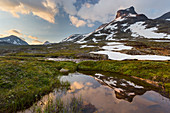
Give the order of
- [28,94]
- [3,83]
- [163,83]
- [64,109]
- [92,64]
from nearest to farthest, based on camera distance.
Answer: [64,109]
[28,94]
[3,83]
[163,83]
[92,64]

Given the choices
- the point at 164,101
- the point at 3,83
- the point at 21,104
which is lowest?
the point at 164,101

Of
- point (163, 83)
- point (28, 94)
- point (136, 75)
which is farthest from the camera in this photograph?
point (136, 75)

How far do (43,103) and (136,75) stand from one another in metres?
23.3

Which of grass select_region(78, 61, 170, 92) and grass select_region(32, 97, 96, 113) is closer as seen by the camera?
grass select_region(32, 97, 96, 113)

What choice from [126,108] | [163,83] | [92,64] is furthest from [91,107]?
[92,64]

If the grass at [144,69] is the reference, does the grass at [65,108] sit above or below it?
below

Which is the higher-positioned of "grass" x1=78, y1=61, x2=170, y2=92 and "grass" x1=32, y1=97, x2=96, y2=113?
"grass" x1=78, y1=61, x2=170, y2=92

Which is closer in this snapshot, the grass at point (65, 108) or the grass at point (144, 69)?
the grass at point (65, 108)

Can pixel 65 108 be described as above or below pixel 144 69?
below

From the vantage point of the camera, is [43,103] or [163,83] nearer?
[43,103]

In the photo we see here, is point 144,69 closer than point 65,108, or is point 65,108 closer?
point 65,108

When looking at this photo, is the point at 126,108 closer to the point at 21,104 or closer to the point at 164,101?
the point at 164,101

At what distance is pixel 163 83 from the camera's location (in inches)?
650

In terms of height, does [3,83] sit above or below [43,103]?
above
